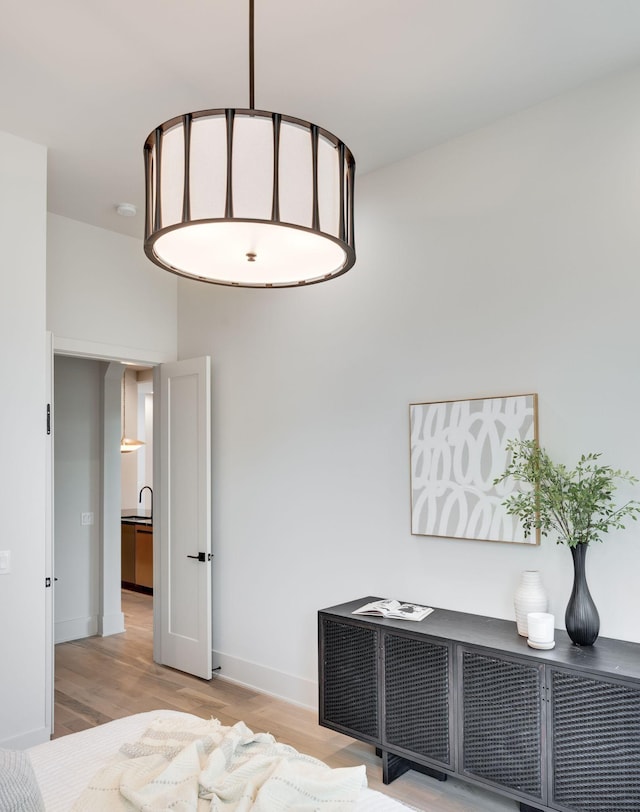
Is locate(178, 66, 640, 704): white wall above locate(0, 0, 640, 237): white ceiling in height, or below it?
below

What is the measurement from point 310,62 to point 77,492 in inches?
161

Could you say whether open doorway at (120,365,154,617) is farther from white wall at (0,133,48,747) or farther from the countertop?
white wall at (0,133,48,747)

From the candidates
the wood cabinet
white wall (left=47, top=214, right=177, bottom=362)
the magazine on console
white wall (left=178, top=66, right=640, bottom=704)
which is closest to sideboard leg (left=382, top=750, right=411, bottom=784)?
the magazine on console

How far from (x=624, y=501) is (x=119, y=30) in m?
2.74

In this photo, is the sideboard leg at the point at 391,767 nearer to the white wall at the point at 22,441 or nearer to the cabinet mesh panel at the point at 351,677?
the cabinet mesh panel at the point at 351,677

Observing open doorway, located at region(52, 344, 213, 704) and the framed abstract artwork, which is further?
open doorway, located at region(52, 344, 213, 704)

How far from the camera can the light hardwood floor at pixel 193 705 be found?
8.86 ft

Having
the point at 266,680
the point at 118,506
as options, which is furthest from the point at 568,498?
the point at 118,506

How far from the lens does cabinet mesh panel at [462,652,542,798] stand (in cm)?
233

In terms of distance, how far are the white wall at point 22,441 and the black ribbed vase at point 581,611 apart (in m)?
2.53

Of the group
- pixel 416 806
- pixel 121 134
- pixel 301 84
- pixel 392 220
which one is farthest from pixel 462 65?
pixel 416 806

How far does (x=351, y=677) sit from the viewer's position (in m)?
2.95

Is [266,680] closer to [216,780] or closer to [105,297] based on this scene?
[216,780]

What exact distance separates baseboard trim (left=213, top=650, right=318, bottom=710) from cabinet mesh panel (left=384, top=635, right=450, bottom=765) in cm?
97
